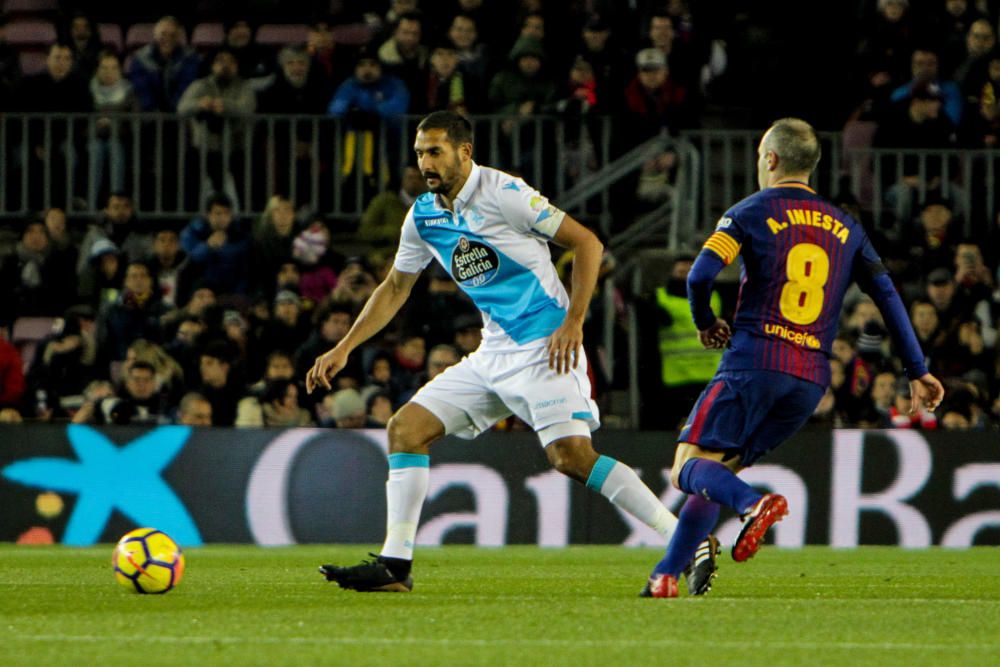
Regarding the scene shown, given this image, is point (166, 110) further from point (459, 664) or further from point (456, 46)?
point (459, 664)

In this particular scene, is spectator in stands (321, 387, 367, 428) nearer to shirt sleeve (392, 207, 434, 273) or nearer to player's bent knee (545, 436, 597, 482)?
shirt sleeve (392, 207, 434, 273)

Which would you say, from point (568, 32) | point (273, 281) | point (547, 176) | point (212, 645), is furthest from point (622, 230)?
point (212, 645)

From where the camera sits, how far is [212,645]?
593 cm

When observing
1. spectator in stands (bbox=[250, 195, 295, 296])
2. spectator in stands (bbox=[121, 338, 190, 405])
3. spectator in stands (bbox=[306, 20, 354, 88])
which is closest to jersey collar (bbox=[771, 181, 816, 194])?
spectator in stands (bbox=[121, 338, 190, 405])

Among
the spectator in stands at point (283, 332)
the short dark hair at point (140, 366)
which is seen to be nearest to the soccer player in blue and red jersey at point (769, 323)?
the short dark hair at point (140, 366)

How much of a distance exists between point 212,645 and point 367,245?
36.4 feet

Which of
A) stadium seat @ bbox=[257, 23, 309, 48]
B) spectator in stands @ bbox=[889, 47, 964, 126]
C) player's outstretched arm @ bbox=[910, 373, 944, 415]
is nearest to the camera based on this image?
player's outstretched arm @ bbox=[910, 373, 944, 415]

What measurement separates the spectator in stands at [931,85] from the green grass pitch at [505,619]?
23.7 feet

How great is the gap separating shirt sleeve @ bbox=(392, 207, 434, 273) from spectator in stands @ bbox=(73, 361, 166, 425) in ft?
19.8

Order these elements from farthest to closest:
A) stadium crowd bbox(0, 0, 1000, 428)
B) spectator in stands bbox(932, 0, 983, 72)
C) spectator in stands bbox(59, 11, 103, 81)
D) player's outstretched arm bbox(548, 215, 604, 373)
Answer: spectator in stands bbox(59, 11, 103, 81), spectator in stands bbox(932, 0, 983, 72), stadium crowd bbox(0, 0, 1000, 428), player's outstretched arm bbox(548, 215, 604, 373)

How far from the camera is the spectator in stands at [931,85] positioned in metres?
16.8

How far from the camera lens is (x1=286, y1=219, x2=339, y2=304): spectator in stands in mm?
16016

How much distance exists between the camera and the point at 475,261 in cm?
841

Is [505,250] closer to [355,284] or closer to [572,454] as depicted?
[572,454]
